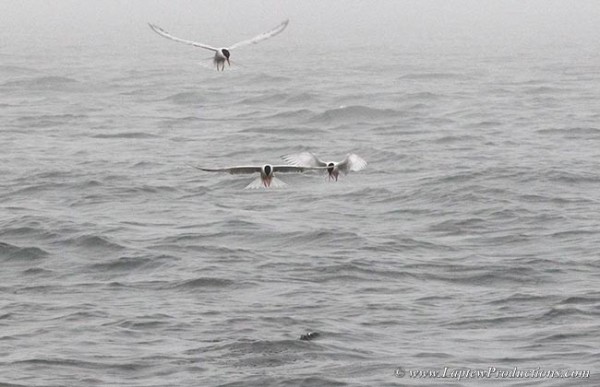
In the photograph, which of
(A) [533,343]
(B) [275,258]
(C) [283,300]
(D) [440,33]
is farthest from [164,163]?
(D) [440,33]

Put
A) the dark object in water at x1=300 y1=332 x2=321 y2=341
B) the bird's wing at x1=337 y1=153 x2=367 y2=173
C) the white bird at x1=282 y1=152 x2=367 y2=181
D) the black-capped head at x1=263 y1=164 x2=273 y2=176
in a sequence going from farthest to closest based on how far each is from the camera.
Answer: the dark object in water at x1=300 y1=332 x2=321 y2=341 → the black-capped head at x1=263 y1=164 x2=273 y2=176 → the bird's wing at x1=337 y1=153 x2=367 y2=173 → the white bird at x1=282 y1=152 x2=367 y2=181

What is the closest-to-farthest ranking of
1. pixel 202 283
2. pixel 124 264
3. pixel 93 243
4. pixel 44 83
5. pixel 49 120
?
pixel 202 283
pixel 124 264
pixel 93 243
pixel 49 120
pixel 44 83

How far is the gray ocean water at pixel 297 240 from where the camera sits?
101ft

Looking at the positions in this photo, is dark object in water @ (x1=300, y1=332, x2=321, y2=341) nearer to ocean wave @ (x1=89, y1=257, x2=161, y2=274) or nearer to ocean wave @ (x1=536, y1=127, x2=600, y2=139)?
ocean wave @ (x1=89, y1=257, x2=161, y2=274)

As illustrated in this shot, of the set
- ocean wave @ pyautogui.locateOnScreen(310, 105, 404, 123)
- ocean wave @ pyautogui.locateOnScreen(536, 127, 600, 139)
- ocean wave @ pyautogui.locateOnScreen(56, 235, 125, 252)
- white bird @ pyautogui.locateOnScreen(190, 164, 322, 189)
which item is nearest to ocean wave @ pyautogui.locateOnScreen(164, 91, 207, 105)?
ocean wave @ pyautogui.locateOnScreen(310, 105, 404, 123)

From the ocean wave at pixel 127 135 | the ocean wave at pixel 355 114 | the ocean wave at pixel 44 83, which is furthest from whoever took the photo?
the ocean wave at pixel 44 83

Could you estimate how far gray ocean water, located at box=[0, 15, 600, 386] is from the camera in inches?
1207

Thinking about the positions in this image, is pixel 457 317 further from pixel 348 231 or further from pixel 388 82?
pixel 388 82

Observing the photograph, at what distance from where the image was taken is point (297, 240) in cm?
4150

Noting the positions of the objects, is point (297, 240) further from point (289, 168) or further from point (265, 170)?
point (289, 168)

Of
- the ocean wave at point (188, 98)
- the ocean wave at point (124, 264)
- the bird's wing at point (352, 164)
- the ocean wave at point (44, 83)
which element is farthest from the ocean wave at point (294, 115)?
the bird's wing at point (352, 164)

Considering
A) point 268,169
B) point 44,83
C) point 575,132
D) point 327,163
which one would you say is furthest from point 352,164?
point 44,83

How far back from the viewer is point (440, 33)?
6727 inches

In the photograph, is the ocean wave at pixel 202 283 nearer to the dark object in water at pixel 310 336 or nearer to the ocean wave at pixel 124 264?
the ocean wave at pixel 124 264
